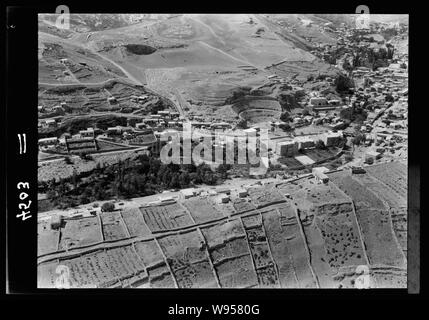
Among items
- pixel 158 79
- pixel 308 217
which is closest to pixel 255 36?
pixel 158 79

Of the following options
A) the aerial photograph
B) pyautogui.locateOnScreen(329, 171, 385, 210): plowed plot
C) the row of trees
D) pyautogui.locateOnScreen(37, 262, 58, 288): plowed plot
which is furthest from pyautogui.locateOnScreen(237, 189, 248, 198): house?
pyautogui.locateOnScreen(37, 262, 58, 288): plowed plot

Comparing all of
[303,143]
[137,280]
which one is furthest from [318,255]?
[137,280]

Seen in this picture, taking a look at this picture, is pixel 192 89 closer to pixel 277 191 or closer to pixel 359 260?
pixel 277 191

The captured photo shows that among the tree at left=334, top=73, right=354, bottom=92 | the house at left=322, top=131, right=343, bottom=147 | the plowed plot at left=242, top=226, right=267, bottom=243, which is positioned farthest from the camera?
the tree at left=334, top=73, right=354, bottom=92

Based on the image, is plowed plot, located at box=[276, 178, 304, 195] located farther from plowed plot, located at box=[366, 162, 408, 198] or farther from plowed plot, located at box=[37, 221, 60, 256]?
plowed plot, located at box=[37, 221, 60, 256]

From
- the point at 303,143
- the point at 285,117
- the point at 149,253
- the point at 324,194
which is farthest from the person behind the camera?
the point at 285,117

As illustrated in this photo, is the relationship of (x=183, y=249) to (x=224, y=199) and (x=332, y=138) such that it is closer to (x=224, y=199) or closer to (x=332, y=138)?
(x=224, y=199)
